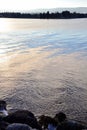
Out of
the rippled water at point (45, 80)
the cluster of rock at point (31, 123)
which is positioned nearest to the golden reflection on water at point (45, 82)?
the rippled water at point (45, 80)

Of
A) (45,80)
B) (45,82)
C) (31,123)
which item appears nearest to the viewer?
(31,123)

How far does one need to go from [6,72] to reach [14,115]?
984 centimetres

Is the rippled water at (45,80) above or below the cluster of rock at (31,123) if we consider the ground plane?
below

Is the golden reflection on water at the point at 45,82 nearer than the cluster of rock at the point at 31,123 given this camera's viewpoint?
No

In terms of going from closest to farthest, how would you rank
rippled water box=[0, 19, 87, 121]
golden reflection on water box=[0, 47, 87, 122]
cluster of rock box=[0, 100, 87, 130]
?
cluster of rock box=[0, 100, 87, 130], rippled water box=[0, 19, 87, 121], golden reflection on water box=[0, 47, 87, 122]

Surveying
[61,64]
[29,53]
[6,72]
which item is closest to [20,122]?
[6,72]

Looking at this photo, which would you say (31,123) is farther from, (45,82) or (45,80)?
(45,80)

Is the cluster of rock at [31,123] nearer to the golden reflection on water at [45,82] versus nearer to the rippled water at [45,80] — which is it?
the rippled water at [45,80]

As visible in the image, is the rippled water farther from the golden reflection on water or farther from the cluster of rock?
the cluster of rock

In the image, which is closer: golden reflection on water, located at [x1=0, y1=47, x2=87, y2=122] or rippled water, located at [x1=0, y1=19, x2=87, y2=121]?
rippled water, located at [x1=0, y1=19, x2=87, y2=121]

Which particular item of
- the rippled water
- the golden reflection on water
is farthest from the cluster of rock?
the golden reflection on water

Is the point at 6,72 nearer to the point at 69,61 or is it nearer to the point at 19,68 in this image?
the point at 19,68

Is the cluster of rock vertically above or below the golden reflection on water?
above

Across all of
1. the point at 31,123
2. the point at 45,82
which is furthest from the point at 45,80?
the point at 31,123
